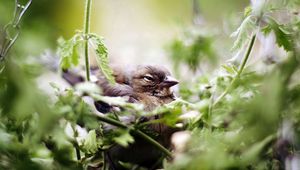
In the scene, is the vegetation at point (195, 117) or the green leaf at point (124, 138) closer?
the vegetation at point (195, 117)

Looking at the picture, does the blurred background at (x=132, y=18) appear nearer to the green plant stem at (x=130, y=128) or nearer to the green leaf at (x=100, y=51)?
the green leaf at (x=100, y=51)

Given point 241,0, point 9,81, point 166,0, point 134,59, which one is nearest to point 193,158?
point 9,81

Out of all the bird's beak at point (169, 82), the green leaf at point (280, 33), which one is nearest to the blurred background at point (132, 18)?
the bird's beak at point (169, 82)

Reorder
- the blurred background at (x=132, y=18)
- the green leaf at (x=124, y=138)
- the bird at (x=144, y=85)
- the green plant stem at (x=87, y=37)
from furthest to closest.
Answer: the blurred background at (x=132, y=18), the bird at (x=144, y=85), the green plant stem at (x=87, y=37), the green leaf at (x=124, y=138)

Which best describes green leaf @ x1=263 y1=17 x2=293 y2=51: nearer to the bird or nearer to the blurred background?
the bird

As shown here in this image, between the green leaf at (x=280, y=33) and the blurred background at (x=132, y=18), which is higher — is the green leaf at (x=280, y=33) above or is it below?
below

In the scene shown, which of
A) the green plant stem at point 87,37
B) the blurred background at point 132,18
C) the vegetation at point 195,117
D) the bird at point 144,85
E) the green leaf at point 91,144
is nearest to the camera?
the vegetation at point 195,117

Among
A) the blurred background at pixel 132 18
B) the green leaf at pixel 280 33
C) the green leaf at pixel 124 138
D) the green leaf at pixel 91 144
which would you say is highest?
the blurred background at pixel 132 18
